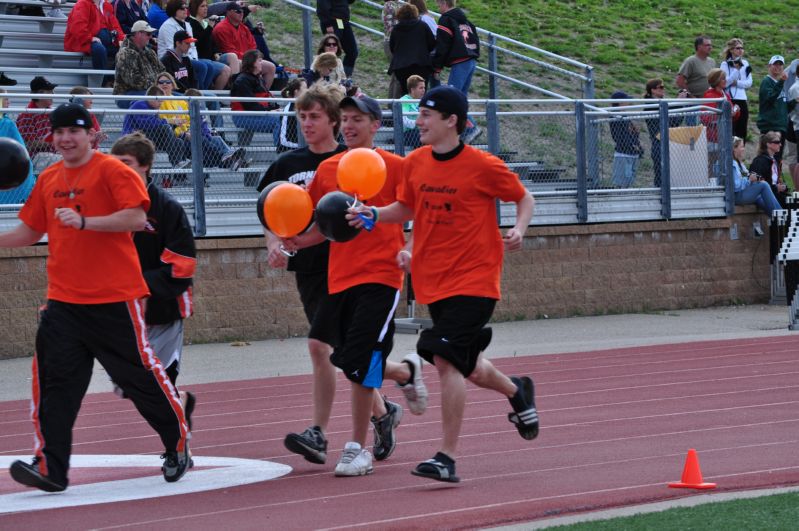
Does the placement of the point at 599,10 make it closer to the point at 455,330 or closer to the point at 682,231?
the point at 682,231

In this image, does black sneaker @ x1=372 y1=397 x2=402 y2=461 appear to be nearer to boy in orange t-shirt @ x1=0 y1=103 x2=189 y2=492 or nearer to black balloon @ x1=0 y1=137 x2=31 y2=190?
boy in orange t-shirt @ x1=0 y1=103 x2=189 y2=492

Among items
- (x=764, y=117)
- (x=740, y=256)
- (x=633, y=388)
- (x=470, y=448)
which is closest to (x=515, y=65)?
(x=764, y=117)

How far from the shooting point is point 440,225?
7426 mm

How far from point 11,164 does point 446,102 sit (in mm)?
2367

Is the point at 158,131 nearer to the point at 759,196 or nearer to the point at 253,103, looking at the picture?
the point at 253,103

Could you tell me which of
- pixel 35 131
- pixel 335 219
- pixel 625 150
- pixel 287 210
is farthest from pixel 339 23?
pixel 335 219

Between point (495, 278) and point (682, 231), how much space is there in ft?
39.4

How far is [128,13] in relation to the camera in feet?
62.2

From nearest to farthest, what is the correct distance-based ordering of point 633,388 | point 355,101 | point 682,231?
point 355,101 < point 633,388 < point 682,231

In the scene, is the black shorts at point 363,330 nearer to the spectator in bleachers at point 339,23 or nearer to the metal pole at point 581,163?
the metal pole at point 581,163

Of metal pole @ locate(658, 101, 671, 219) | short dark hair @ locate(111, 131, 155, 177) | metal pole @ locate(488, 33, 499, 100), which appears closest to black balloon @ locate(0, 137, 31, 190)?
short dark hair @ locate(111, 131, 155, 177)

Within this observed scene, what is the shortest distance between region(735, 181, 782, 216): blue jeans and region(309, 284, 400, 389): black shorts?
1283 cm

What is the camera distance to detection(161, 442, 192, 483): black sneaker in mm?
7398

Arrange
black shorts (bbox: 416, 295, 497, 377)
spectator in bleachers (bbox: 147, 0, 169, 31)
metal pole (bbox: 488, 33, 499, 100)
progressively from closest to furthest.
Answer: black shorts (bbox: 416, 295, 497, 377), spectator in bleachers (bbox: 147, 0, 169, 31), metal pole (bbox: 488, 33, 499, 100)
